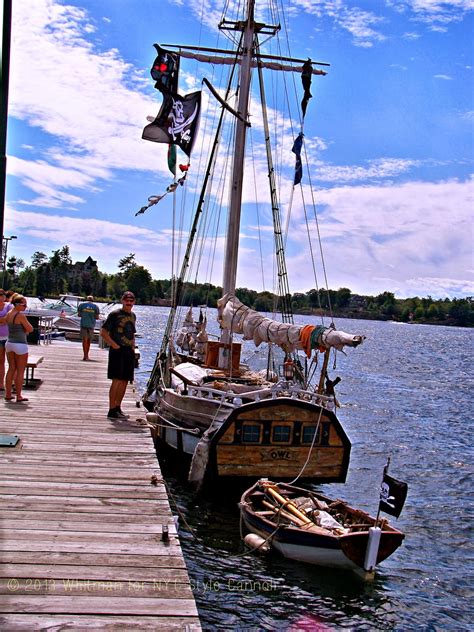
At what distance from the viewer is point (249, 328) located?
52.2ft

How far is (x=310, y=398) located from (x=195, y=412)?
228 centimetres

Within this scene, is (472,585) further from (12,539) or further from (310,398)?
(12,539)

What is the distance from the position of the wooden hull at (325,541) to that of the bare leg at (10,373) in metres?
4.78

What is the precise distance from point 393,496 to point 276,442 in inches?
144

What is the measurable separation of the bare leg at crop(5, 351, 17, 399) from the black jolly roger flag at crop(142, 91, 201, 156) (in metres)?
6.98

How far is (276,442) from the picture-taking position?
42.4 ft

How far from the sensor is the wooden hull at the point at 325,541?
9.91 metres

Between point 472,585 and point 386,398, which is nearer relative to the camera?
point 472,585

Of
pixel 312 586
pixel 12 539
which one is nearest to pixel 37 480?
pixel 12 539

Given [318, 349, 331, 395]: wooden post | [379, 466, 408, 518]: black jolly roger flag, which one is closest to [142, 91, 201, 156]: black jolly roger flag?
[318, 349, 331, 395]: wooden post

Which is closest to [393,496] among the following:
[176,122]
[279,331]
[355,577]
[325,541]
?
[325,541]

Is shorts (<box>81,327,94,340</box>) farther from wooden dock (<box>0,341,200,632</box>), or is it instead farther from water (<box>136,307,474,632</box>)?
wooden dock (<box>0,341,200,632</box>)

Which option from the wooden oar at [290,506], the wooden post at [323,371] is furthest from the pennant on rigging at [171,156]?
the wooden oar at [290,506]

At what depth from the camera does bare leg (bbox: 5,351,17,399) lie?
12383 millimetres
